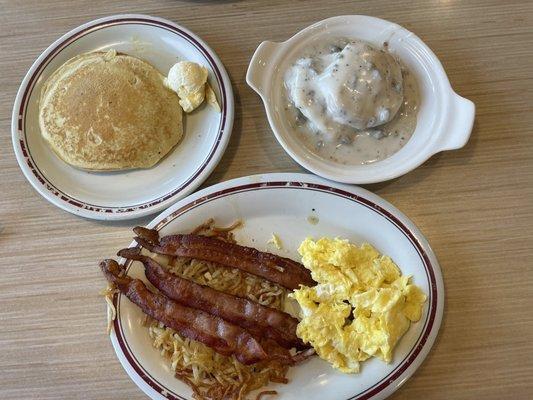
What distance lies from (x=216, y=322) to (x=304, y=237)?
0.49 metres

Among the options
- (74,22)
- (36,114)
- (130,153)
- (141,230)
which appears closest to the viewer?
(141,230)

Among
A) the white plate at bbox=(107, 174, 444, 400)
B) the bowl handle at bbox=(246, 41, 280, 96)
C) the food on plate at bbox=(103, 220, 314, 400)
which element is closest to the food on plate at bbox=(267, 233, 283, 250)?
the white plate at bbox=(107, 174, 444, 400)

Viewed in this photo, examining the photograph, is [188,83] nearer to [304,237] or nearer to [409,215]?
[304,237]

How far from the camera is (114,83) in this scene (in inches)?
86.4

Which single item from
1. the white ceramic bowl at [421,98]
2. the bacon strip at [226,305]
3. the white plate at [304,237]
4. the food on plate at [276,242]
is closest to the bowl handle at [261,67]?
the white ceramic bowl at [421,98]

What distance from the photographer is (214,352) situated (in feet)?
6.31

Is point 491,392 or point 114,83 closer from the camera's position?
point 491,392

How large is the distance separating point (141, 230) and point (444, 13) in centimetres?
167

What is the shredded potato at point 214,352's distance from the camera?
187 cm

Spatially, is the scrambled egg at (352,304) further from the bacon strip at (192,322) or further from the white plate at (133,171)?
the white plate at (133,171)

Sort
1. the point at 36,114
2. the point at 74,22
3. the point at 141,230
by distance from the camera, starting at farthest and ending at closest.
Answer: the point at 74,22
the point at 36,114
the point at 141,230

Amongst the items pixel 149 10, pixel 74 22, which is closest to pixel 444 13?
pixel 149 10

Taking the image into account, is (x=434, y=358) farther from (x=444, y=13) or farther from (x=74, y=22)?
(x=74, y=22)

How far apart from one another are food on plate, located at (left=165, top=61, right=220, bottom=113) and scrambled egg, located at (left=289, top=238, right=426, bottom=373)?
815mm
